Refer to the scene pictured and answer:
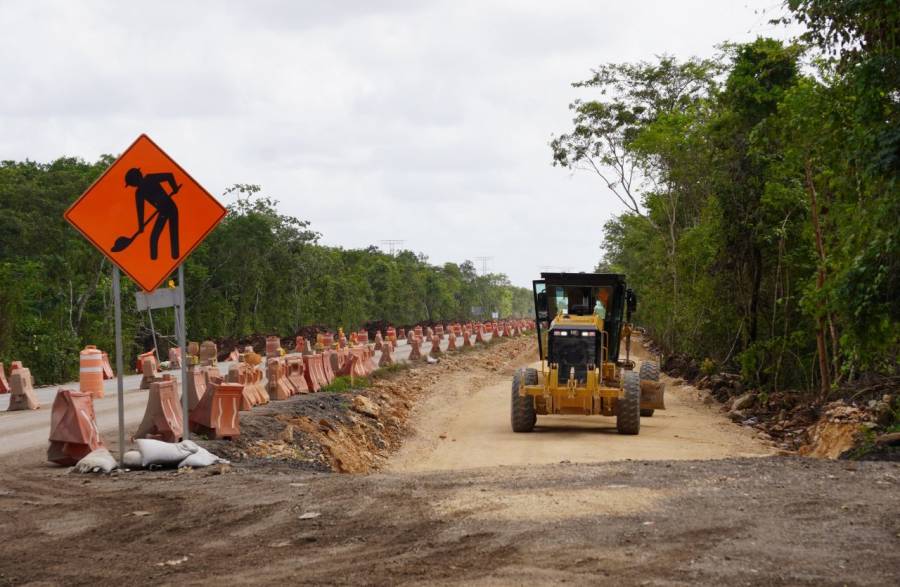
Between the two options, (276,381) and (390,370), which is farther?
(390,370)

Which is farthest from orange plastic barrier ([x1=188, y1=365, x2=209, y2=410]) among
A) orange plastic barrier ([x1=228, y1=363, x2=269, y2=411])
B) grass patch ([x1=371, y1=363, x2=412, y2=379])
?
grass patch ([x1=371, y1=363, x2=412, y2=379])

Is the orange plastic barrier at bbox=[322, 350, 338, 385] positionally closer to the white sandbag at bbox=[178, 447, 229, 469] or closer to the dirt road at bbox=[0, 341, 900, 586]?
the white sandbag at bbox=[178, 447, 229, 469]

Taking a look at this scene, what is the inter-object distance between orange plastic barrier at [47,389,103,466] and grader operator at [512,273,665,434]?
9148 millimetres

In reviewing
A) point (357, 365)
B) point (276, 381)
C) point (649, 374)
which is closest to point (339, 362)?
point (357, 365)

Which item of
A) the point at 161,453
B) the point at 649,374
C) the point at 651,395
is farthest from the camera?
the point at 649,374

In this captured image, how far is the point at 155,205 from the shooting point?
452 inches

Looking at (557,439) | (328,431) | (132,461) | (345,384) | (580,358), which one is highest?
(580,358)

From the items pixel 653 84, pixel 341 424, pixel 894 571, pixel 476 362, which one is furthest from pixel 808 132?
pixel 653 84

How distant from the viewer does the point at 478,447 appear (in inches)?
722

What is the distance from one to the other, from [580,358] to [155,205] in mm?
10230

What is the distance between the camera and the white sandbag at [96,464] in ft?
37.5

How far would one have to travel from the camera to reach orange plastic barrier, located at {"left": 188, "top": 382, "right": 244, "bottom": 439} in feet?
45.6

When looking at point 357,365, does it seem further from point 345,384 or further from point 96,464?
point 96,464

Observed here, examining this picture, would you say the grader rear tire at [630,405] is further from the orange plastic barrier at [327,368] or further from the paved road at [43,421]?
the paved road at [43,421]
